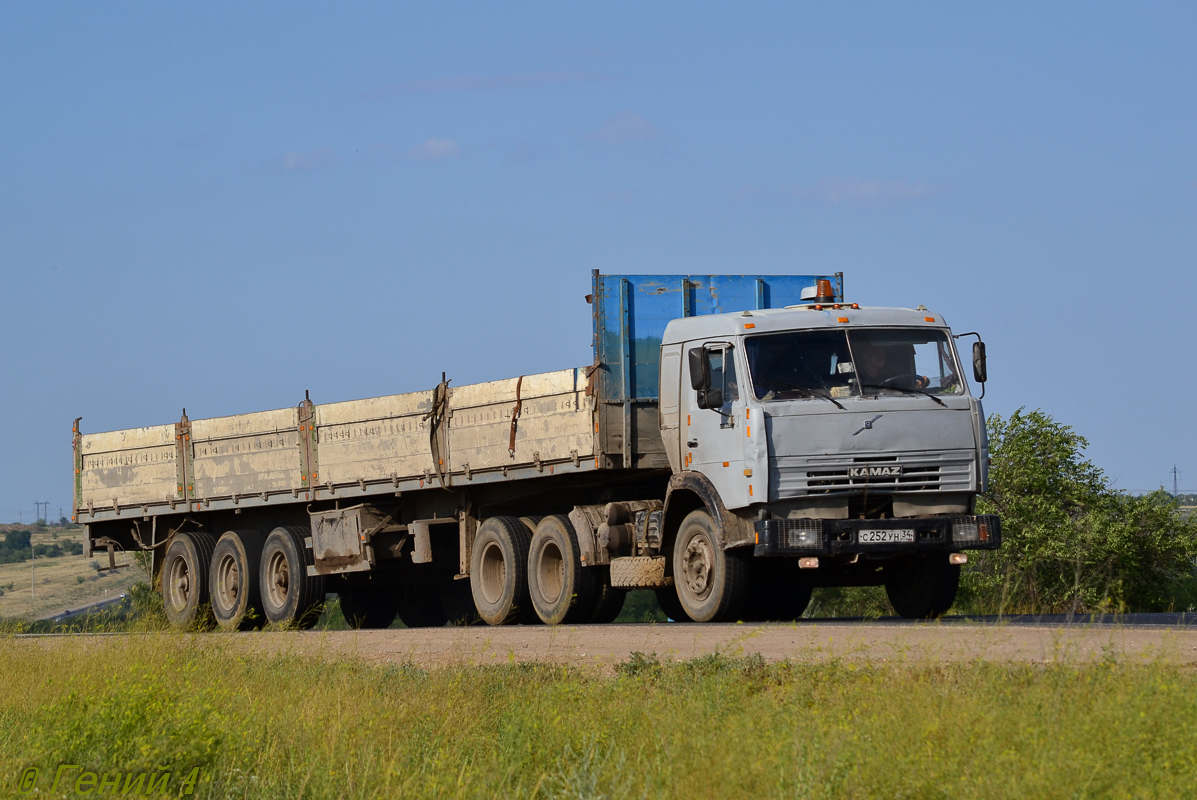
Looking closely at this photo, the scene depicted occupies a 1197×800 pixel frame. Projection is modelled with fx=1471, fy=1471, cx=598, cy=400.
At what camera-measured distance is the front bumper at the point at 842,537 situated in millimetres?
13016

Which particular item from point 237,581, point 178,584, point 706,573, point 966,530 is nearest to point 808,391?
point 966,530

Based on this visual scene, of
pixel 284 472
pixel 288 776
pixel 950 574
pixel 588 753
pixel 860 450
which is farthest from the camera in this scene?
pixel 284 472

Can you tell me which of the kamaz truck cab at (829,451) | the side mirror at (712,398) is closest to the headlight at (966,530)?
the kamaz truck cab at (829,451)

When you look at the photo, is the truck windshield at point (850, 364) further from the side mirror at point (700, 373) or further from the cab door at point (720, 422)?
the side mirror at point (700, 373)

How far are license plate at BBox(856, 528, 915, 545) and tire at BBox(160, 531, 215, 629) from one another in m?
11.3

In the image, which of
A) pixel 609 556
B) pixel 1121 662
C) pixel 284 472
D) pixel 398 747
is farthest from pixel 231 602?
pixel 1121 662

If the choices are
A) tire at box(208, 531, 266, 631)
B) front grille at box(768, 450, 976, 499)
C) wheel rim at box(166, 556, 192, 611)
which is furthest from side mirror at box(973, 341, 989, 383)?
wheel rim at box(166, 556, 192, 611)

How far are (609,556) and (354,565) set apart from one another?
4.90 meters

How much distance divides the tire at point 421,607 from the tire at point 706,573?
823 cm

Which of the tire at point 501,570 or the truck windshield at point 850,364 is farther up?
the truck windshield at point 850,364

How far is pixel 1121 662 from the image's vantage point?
26.0 feet

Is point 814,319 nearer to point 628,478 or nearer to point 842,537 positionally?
point 842,537

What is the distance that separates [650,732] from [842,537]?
609 centimetres

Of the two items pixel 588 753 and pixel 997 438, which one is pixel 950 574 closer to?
pixel 588 753
